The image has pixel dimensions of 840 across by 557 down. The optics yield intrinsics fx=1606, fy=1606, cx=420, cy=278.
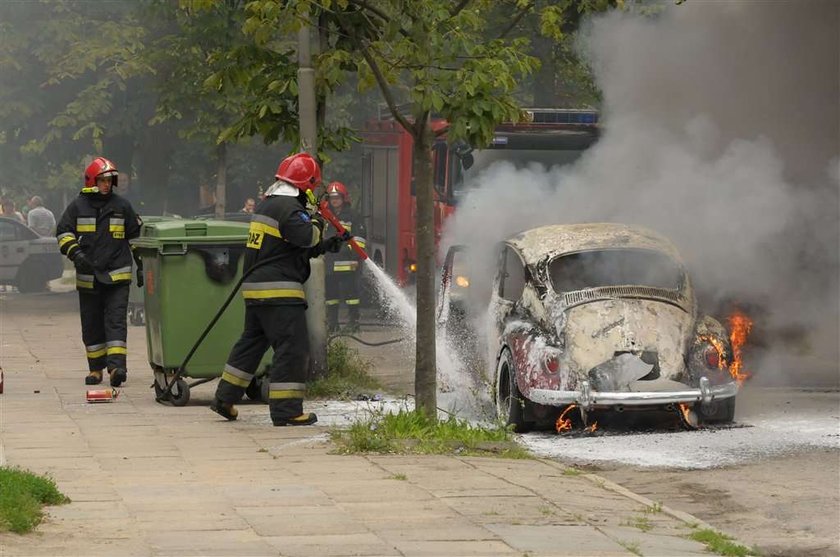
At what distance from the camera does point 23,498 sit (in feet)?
23.9

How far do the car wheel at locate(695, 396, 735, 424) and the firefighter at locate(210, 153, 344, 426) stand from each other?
3.01 metres

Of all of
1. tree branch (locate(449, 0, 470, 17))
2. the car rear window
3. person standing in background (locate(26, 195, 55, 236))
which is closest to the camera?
tree branch (locate(449, 0, 470, 17))

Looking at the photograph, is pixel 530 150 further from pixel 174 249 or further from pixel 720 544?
pixel 720 544

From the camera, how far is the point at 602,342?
11453 mm

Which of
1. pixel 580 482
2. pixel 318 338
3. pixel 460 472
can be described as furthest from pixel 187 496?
pixel 318 338

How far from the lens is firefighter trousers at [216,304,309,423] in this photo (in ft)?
35.1

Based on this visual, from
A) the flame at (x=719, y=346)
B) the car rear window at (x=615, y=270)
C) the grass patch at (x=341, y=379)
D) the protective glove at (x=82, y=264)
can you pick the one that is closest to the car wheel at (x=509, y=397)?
the car rear window at (x=615, y=270)

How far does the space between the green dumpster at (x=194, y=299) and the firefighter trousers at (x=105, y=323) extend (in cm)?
104

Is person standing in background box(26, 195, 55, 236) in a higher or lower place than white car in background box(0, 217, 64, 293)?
higher

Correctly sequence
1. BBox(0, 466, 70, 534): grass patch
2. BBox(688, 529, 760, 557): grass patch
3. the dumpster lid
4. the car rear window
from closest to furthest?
BBox(0, 466, 70, 534): grass patch, BBox(688, 529, 760, 557): grass patch, the car rear window, the dumpster lid

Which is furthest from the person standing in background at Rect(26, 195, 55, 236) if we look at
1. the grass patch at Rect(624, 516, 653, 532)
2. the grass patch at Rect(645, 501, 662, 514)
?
the grass patch at Rect(624, 516, 653, 532)

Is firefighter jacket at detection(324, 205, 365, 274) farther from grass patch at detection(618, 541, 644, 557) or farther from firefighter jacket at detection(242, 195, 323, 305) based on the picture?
grass patch at detection(618, 541, 644, 557)

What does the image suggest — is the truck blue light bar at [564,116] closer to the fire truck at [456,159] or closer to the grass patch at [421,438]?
the fire truck at [456,159]

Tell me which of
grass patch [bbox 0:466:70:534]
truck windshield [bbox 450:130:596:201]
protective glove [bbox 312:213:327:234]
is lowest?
grass patch [bbox 0:466:70:534]
